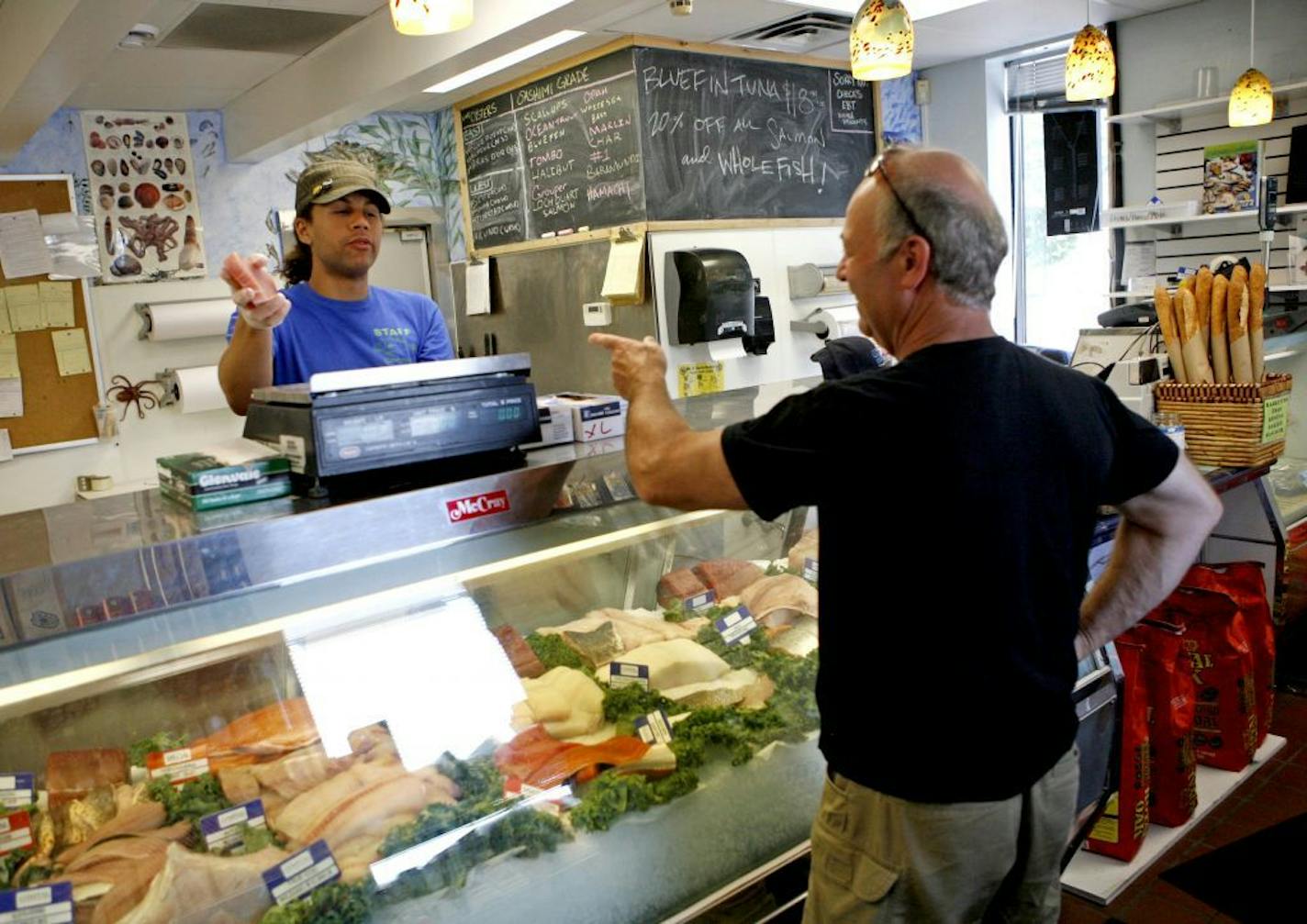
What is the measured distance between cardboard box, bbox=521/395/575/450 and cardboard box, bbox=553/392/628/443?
1cm

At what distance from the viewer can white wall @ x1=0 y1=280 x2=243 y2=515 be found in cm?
525

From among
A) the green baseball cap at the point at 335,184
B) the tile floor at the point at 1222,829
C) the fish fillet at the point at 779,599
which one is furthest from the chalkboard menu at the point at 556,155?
the tile floor at the point at 1222,829

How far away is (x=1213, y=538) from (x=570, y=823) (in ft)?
10.0

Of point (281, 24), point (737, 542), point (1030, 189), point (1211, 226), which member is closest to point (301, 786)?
point (737, 542)

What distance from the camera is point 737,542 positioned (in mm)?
2619

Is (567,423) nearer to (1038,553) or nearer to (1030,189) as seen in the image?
(1038,553)

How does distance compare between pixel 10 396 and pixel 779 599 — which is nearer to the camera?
pixel 779 599

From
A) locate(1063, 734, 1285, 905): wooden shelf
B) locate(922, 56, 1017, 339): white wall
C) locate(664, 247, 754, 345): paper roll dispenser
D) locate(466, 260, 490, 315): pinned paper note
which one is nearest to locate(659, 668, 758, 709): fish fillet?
locate(1063, 734, 1285, 905): wooden shelf

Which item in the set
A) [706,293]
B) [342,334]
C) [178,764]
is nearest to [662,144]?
[706,293]

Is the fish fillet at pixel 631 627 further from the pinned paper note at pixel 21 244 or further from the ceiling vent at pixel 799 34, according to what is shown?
the pinned paper note at pixel 21 244

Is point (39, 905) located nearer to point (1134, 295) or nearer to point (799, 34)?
point (799, 34)

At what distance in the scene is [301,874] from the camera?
1.69m

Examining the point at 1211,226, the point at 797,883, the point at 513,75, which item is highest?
the point at 513,75

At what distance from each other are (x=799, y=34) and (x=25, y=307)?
4.12 metres
